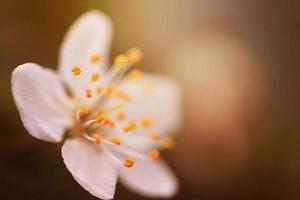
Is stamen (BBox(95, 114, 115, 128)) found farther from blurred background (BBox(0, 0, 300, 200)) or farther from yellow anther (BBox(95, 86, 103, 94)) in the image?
blurred background (BBox(0, 0, 300, 200))

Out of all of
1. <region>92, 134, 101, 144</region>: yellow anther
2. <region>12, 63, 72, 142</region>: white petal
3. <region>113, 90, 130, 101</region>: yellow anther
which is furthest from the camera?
<region>113, 90, 130, 101</region>: yellow anther

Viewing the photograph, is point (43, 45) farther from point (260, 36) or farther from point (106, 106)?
point (260, 36)

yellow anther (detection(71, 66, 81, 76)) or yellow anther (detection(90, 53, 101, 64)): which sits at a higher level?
yellow anther (detection(90, 53, 101, 64))

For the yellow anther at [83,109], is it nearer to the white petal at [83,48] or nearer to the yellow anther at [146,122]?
the white petal at [83,48]

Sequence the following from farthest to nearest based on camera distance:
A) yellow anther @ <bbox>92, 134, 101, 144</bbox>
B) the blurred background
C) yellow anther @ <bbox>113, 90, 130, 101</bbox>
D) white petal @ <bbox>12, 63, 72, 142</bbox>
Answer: the blurred background, yellow anther @ <bbox>113, 90, 130, 101</bbox>, yellow anther @ <bbox>92, 134, 101, 144</bbox>, white petal @ <bbox>12, 63, 72, 142</bbox>

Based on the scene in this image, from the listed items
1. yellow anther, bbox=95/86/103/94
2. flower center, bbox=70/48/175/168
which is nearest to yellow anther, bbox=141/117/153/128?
flower center, bbox=70/48/175/168

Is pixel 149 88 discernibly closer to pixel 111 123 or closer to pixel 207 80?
pixel 111 123

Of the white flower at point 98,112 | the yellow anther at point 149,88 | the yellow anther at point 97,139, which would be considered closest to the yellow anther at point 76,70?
the white flower at point 98,112
